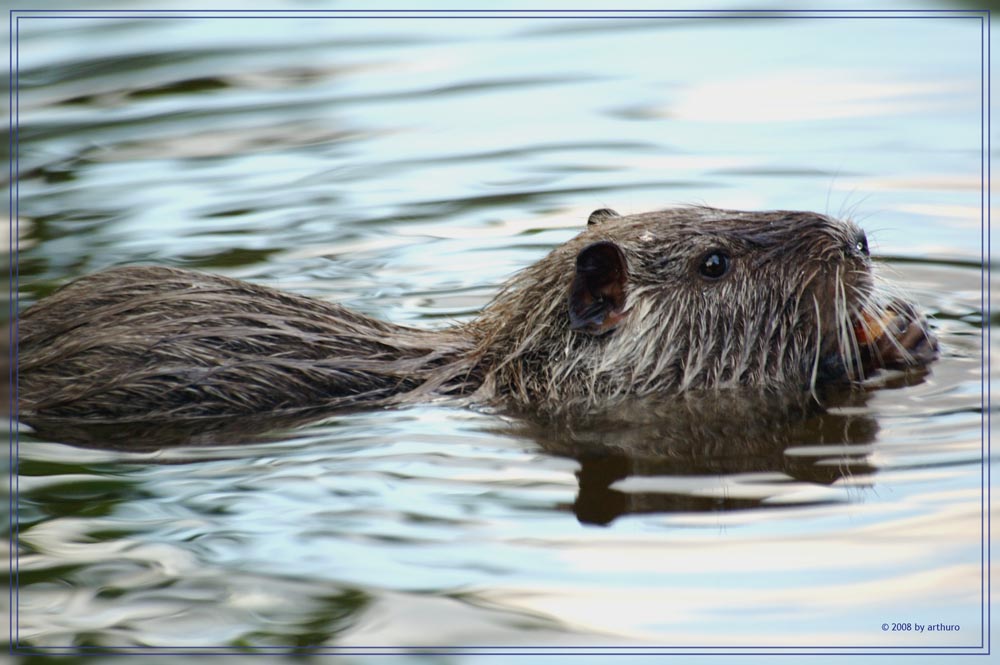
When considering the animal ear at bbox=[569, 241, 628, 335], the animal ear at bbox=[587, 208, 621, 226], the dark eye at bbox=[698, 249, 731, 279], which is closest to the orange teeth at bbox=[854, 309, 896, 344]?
the dark eye at bbox=[698, 249, 731, 279]

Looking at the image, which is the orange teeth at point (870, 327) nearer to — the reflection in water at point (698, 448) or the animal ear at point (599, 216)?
the reflection in water at point (698, 448)

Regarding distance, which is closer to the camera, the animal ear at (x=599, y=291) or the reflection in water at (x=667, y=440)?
the reflection in water at (x=667, y=440)

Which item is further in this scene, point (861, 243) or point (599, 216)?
point (599, 216)

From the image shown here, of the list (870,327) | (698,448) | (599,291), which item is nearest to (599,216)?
(599,291)

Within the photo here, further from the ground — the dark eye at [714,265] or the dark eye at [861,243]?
the dark eye at [861,243]

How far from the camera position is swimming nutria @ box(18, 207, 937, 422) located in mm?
5645

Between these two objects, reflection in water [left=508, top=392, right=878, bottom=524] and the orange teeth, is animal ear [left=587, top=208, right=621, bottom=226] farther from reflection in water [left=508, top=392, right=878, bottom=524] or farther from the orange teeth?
the orange teeth

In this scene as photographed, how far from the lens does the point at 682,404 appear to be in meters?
5.72

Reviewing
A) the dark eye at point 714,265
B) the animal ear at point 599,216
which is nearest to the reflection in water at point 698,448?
the dark eye at point 714,265

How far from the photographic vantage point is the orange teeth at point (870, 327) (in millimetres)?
5797

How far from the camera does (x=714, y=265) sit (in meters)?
5.80

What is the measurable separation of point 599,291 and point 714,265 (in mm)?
438

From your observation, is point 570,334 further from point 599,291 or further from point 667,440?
point 667,440

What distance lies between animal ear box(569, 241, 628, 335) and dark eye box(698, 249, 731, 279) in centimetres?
29
